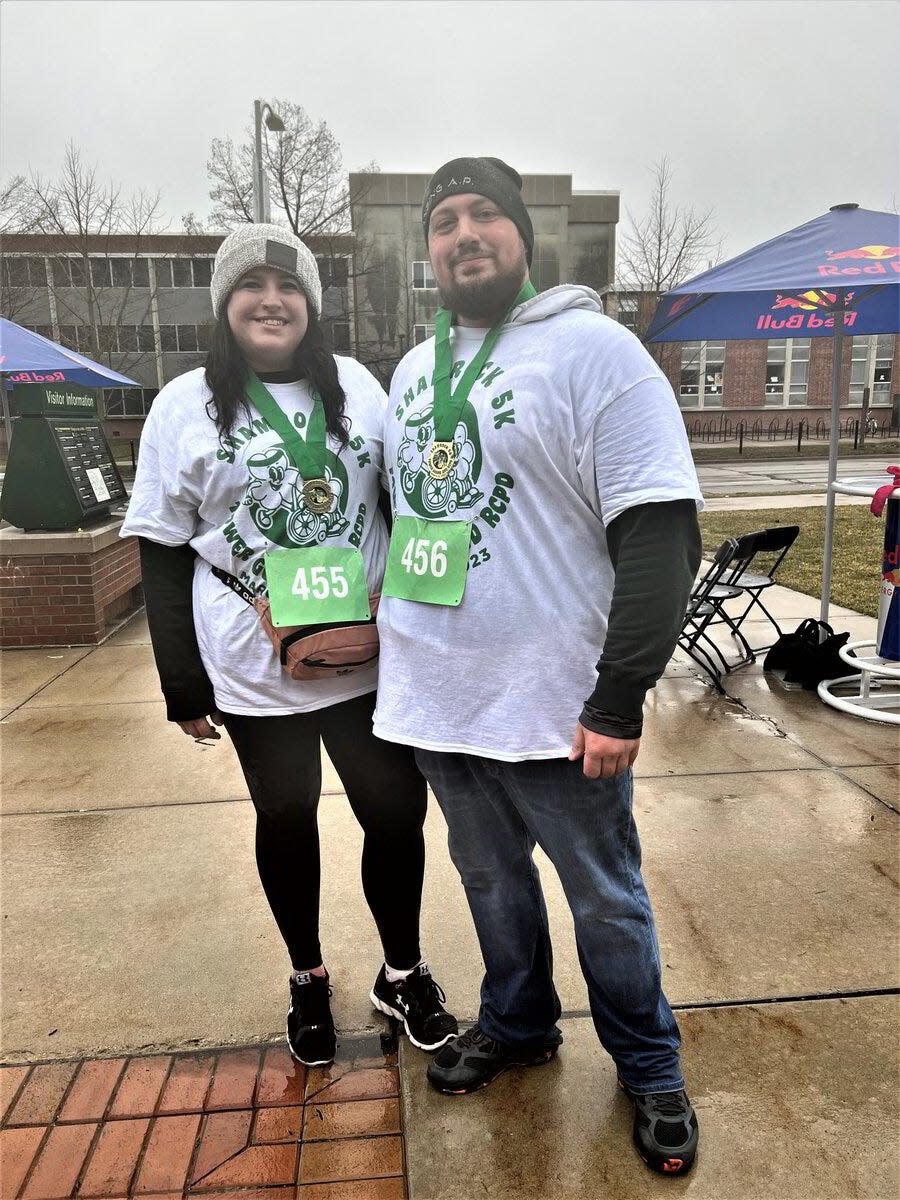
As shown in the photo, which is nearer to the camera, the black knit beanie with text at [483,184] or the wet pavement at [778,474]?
the black knit beanie with text at [483,184]

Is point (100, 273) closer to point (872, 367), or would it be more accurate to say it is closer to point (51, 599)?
point (872, 367)

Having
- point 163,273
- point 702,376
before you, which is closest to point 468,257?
point 702,376

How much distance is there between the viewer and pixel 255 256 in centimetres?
202

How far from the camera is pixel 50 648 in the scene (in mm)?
6289

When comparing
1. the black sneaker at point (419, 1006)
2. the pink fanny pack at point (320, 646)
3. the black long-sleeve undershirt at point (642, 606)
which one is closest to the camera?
the black long-sleeve undershirt at point (642, 606)

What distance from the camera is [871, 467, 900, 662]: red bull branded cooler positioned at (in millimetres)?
4309

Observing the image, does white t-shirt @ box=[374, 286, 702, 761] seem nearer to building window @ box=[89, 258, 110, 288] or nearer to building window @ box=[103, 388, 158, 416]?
building window @ box=[89, 258, 110, 288]

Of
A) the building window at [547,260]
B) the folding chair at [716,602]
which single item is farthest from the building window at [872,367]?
the folding chair at [716,602]

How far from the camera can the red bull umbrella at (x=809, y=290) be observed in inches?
170

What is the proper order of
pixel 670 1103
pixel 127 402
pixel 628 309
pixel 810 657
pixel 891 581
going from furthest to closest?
pixel 127 402
pixel 628 309
pixel 810 657
pixel 891 581
pixel 670 1103

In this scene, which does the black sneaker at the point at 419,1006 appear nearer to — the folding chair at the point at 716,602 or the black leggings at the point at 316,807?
the black leggings at the point at 316,807

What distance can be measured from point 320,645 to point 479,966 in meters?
1.22

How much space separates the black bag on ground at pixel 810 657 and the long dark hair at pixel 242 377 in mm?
3801

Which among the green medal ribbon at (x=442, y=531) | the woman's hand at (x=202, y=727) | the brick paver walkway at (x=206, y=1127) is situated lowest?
the brick paver walkway at (x=206, y=1127)
